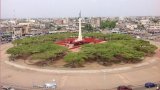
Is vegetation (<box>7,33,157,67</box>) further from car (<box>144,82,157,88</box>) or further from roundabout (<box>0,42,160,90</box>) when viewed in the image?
car (<box>144,82,157,88</box>)

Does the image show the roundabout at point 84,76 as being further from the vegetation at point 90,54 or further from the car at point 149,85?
the vegetation at point 90,54

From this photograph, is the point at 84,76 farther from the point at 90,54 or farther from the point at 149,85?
the point at 149,85

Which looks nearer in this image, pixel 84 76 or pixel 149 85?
pixel 149 85

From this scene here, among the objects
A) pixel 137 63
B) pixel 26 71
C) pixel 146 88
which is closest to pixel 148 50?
pixel 137 63

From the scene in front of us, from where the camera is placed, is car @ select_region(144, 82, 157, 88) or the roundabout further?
the roundabout

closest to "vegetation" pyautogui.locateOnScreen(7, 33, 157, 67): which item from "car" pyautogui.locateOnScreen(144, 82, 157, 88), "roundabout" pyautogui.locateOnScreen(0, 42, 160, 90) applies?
"roundabout" pyautogui.locateOnScreen(0, 42, 160, 90)

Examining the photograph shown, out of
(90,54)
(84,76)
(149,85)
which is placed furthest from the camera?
(90,54)

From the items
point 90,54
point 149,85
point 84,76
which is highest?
point 90,54

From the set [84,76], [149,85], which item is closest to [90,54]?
[84,76]
